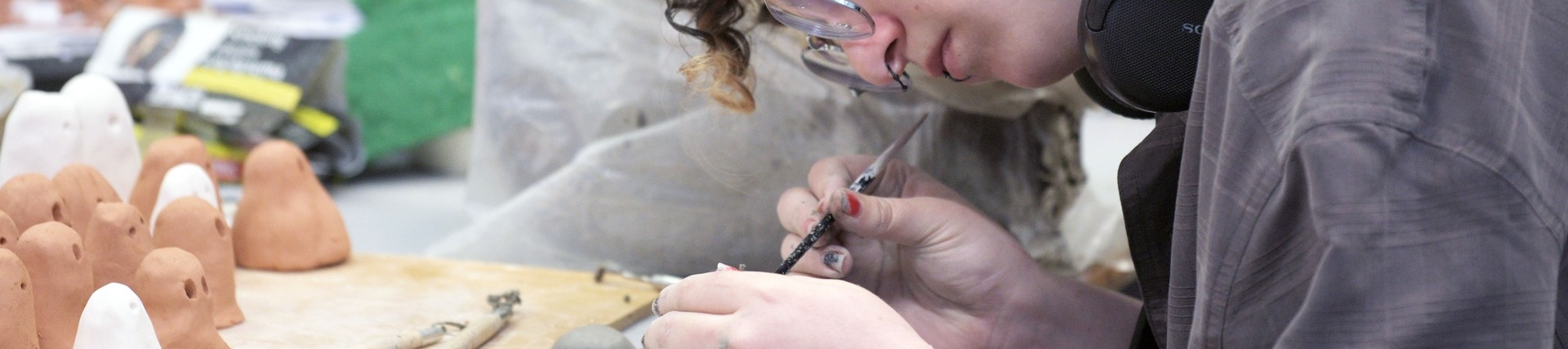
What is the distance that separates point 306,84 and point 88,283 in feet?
4.25

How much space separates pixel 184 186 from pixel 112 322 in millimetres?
416

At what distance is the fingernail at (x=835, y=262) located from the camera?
3.23 ft

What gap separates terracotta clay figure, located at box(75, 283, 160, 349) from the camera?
802mm

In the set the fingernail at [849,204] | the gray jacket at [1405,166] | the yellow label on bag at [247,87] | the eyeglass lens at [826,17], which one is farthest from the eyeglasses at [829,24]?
the yellow label on bag at [247,87]

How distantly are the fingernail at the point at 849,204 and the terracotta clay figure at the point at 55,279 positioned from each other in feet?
1.87

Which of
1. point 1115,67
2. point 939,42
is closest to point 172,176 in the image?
point 939,42

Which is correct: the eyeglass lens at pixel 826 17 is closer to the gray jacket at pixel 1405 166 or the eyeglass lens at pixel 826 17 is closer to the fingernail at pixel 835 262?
the fingernail at pixel 835 262

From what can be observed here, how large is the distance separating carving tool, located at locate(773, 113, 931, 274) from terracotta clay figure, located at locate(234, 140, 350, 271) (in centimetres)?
59

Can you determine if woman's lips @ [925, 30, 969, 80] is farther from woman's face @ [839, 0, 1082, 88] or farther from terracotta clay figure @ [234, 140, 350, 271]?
terracotta clay figure @ [234, 140, 350, 271]

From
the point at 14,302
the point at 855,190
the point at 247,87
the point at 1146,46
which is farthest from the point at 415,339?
the point at 247,87

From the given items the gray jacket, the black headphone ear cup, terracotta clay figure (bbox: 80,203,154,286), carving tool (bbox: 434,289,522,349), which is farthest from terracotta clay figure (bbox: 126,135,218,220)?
the gray jacket

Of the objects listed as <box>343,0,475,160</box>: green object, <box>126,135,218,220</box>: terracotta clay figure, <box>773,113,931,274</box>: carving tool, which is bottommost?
<box>343,0,475,160</box>: green object

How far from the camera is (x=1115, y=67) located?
0.83m

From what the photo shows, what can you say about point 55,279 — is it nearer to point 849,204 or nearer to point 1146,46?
point 849,204
